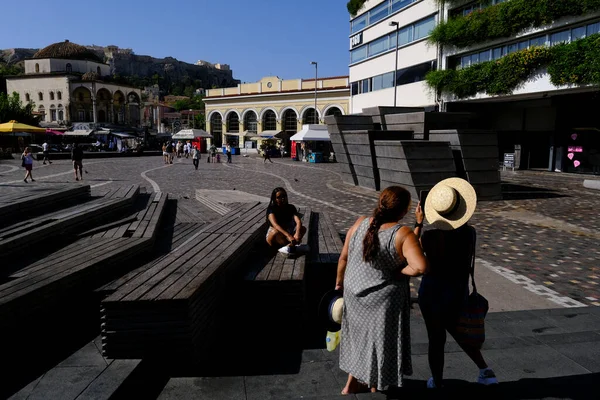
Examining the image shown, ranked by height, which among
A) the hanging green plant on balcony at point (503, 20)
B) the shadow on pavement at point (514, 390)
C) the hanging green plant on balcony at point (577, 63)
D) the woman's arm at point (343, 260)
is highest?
the hanging green plant on balcony at point (503, 20)

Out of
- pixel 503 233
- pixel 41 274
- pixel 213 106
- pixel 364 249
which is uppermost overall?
pixel 213 106

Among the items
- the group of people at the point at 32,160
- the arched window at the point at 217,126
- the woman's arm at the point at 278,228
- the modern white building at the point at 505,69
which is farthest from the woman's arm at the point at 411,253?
the arched window at the point at 217,126

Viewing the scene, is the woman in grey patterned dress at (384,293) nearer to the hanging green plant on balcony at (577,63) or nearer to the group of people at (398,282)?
the group of people at (398,282)

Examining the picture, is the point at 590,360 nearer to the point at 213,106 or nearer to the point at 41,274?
the point at 41,274

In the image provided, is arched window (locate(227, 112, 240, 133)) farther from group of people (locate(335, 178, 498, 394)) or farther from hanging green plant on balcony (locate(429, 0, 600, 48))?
group of people (locate(335, 178, 498, 394))

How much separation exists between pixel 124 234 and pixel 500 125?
30.8 meters

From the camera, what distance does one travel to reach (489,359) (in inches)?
173

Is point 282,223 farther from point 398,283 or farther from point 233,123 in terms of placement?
point 233,123

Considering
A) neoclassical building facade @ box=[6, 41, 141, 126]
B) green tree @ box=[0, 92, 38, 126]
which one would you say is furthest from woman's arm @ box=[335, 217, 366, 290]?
neoclassical building facade @ box=[6, 41, 141, 126]

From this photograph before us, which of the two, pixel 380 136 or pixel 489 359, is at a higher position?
pixel 380 136

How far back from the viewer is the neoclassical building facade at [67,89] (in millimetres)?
81438

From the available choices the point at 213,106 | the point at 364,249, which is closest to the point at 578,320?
the point at 364,249

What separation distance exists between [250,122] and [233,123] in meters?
3.32

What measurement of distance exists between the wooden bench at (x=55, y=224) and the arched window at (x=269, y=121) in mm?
55312
